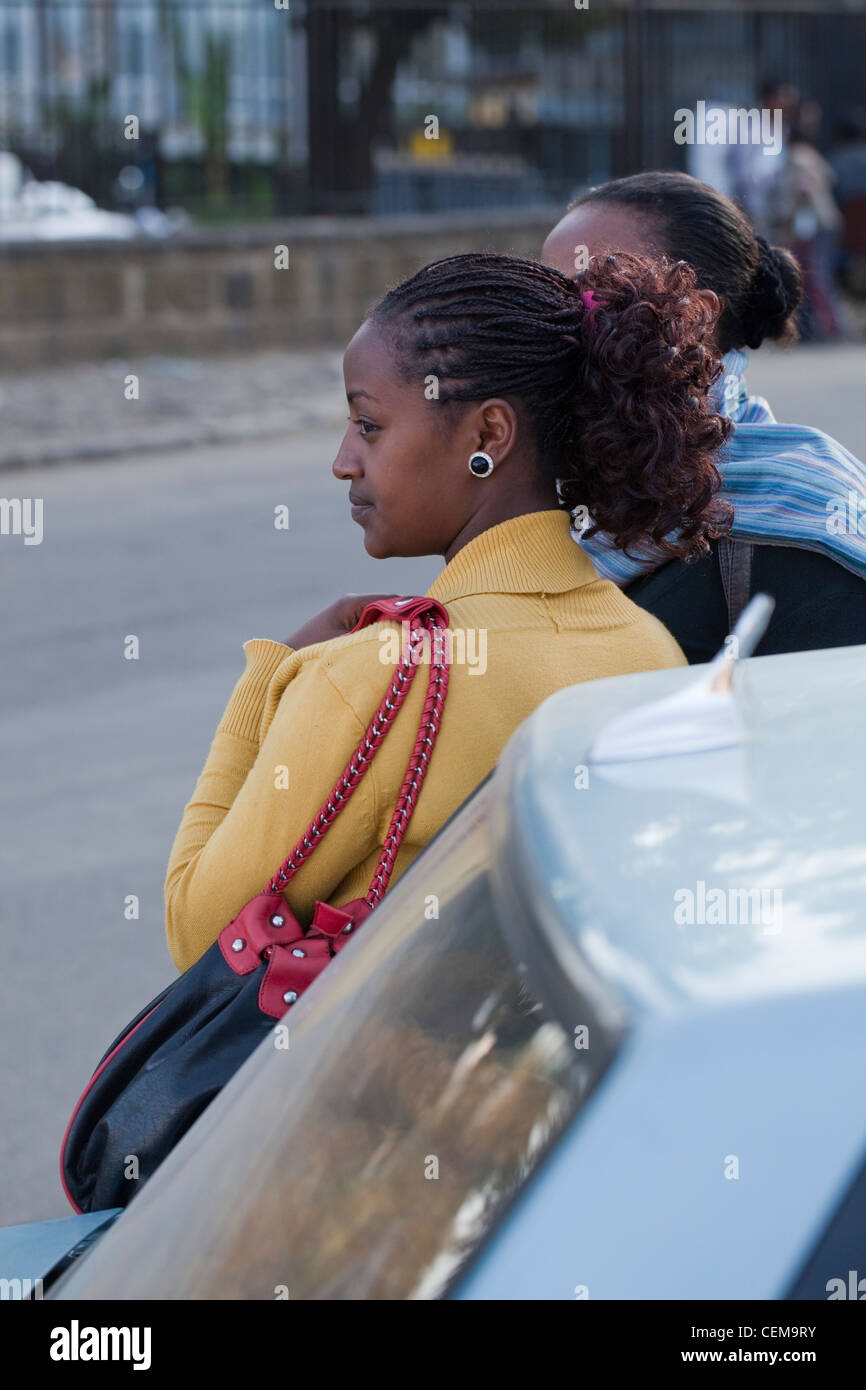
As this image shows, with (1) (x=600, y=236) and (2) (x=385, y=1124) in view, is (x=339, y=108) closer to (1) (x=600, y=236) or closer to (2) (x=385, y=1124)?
(1) (x=600, y=236)

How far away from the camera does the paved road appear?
13.8 feet

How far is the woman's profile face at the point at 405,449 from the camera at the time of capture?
1984mm

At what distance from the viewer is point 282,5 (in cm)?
1319

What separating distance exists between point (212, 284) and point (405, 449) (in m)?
12.0

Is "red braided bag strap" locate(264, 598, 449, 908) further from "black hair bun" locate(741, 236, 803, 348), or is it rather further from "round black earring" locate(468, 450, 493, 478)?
"black hair bun" locate(741, 236, 803, 348)

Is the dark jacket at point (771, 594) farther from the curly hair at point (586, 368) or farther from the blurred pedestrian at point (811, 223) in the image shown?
the blurred pedestrian at point (811, 223)

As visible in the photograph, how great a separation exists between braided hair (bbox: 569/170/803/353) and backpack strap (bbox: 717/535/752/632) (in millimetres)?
390

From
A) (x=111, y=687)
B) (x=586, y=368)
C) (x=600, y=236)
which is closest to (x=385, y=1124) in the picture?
(x=586, y=368)

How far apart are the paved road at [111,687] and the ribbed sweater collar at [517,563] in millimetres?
1952

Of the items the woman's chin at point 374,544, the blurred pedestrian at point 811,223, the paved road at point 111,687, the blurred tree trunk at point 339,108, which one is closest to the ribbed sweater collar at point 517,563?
the woman's chin at point 374,544
